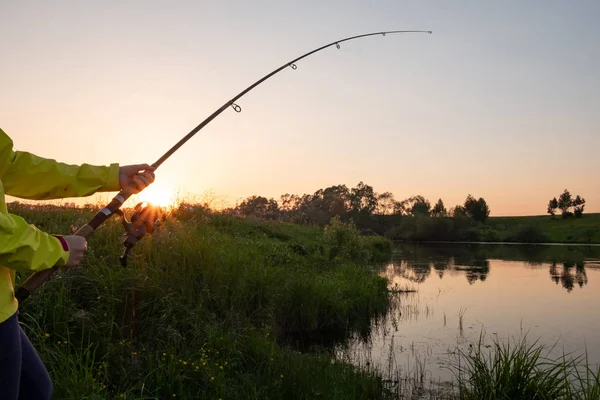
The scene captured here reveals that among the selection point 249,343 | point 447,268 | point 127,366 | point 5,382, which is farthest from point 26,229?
point 447,268

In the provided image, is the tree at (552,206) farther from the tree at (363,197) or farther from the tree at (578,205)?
the tree at (363,197)

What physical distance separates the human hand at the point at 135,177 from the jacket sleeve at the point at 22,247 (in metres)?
0.85

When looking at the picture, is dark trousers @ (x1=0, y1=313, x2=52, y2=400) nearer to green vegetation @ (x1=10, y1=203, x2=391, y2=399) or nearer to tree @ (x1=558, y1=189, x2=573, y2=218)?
green vegetation @ (x1=10, y1=203, x2=391, y2=399)

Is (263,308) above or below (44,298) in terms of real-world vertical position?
below

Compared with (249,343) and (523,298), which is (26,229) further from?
(523,298)

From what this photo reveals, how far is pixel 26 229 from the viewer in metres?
1.81

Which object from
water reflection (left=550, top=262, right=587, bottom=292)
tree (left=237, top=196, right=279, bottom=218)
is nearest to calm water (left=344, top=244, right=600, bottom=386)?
water reflection (left=550, top=262, right=587, bottom=292)

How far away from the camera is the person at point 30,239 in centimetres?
178

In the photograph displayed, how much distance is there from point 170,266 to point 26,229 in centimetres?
500

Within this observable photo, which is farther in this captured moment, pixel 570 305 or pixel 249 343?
pixel 570 305

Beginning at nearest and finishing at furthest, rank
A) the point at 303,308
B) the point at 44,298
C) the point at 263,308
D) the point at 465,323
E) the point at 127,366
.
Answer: the point at 127,366
the point at 44,298
the point at 263,308
the point at 303,308
the point at 465,323

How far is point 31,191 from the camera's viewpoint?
2398 mm

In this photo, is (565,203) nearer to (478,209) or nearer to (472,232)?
(478,209)

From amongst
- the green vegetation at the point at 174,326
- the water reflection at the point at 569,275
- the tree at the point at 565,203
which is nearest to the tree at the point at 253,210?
the green vegetation at the point at 174,326
